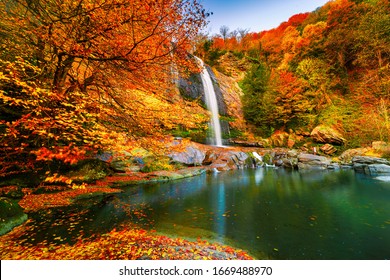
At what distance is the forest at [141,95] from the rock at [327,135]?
1.49ft

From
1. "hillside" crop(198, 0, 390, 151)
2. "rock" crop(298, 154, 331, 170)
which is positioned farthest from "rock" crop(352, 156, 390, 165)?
"hillside" crop(198, 0, 390, 151)

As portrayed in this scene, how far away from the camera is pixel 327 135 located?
1822 cm

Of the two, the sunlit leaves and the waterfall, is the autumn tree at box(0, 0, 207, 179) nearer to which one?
the sunlit leaves

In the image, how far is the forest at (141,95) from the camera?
13.1ft

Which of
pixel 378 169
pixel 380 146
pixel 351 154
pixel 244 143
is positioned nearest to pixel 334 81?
pixel 351 154

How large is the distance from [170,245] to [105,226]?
7.49 feet

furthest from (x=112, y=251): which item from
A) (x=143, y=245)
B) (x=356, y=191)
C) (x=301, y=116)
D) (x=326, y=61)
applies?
(x=326, y=61)

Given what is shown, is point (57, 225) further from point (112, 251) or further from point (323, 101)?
point (323, 101)

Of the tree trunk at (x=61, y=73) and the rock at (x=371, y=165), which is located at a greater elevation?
the tree trunk at (x=61, y=73)

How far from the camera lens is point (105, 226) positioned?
4859 millimetres

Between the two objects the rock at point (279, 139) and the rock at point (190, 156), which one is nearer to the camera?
the rock at point (190, 156)

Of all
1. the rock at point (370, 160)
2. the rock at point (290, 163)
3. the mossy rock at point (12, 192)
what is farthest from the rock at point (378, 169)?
the mossy rock at point (12, 192)

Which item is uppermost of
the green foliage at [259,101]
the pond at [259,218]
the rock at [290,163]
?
the green foliage at [259,101]

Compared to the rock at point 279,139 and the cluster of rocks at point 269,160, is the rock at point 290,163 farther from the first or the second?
the rock at point 279,139
